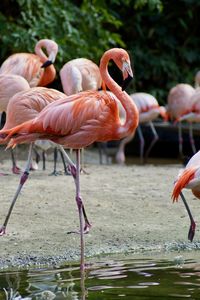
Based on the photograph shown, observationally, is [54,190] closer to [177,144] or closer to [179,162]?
[179,162]

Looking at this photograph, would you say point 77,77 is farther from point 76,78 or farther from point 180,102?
point 180,102

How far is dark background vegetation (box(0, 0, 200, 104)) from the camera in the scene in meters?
11.8

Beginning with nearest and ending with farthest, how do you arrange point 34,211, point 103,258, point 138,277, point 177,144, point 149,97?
point 138,277
point 103,258
point 34,211
point 149,97
point 177,144

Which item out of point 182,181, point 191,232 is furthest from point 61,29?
point 182,181

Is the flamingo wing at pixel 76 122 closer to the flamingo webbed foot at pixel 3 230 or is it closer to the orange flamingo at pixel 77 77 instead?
the flamingo webbed foot at pixel 3 230

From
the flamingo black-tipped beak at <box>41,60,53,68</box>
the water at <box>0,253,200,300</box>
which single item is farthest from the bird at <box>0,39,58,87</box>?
the water at <box>0,253,200,300</box>

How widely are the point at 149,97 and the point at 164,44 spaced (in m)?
2.58

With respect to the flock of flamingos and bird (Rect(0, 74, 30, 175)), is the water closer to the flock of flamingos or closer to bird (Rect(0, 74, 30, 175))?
the flock of flamingos

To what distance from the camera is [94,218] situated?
6863 millimetres

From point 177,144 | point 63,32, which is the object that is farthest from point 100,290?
point 177,144

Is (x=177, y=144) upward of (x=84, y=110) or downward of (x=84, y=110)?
downward

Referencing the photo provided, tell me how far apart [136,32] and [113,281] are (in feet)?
33.3

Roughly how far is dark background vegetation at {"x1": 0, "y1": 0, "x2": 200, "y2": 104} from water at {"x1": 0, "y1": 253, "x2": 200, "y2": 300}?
635cm

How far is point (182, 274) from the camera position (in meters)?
5.34
